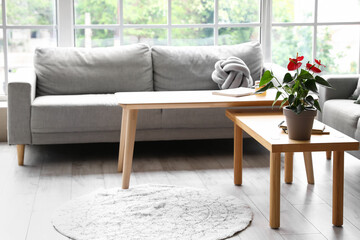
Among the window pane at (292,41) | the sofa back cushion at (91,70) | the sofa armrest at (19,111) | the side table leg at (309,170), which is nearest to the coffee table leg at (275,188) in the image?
the side table leg at (309,170)

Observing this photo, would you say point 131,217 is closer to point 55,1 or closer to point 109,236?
point 109,236

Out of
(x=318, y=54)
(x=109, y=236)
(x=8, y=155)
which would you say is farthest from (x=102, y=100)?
(x=318, y=54)

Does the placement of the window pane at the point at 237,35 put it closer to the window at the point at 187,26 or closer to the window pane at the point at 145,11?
the window at the point at 187,26

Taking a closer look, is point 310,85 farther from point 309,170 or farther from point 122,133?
point 122,133

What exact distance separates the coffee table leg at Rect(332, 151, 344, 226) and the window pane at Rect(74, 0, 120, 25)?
2695 millimetres

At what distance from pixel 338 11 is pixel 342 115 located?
5.46 ft

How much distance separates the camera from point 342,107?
365cm

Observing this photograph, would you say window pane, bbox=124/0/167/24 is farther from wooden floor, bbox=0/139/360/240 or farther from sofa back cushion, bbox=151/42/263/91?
wooden floor, bbox=0/139/360/240

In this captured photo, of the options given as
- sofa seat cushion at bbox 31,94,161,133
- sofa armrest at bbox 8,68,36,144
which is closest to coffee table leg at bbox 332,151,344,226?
sofa seat cushion at bbox 31,94,161,133

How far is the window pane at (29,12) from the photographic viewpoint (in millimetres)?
4547

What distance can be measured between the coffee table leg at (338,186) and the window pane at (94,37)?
8.79 ft

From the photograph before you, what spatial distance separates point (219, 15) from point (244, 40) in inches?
12.6

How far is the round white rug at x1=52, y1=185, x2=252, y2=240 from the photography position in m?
2.49

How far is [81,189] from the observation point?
3186mm
